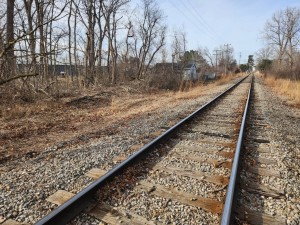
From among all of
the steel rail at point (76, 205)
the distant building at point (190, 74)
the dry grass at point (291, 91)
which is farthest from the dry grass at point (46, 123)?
the distant building at point (190, 74)

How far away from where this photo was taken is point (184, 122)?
22.5 feet

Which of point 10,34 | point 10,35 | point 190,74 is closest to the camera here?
point 10,34

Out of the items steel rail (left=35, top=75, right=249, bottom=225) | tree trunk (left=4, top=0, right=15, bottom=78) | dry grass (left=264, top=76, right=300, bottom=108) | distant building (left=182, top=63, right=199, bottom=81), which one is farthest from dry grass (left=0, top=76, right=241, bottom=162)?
distant building (left=182, top=63, right=199, bottom=81)

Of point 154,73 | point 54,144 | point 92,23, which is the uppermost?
point 92,23

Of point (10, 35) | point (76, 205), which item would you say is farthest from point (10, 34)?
point (76, 205)

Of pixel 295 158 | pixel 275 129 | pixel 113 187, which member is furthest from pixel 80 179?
pixel 275 129

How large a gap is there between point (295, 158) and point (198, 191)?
95.9 inches

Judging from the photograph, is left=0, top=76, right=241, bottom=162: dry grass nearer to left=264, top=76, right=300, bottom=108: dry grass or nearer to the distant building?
left=264, top=76, right=300, bottom=108: dry grass

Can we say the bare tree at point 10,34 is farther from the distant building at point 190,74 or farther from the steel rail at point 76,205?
the distant building at point 190,74

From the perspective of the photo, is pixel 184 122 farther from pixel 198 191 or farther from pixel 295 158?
pixel 198 191

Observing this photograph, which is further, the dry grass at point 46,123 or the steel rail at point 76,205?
the dry grass at point 46,123

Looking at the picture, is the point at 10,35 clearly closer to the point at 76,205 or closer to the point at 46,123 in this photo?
the point at 46,123

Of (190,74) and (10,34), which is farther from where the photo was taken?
(190,74)

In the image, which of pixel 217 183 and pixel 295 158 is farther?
pixel 295 158
